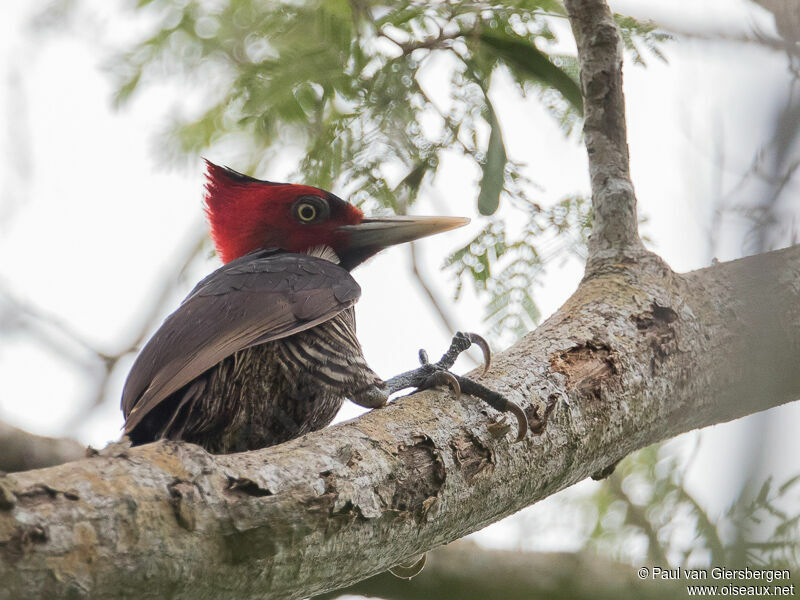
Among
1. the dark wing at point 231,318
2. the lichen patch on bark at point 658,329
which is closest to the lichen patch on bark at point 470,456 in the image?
the lichen patch on bark at point 658,329

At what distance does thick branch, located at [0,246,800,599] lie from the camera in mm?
1414

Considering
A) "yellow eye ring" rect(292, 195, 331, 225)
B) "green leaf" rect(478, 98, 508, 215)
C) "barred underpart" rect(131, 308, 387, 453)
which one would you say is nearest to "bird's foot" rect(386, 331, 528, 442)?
"barred underpart" rect(131, 308, 387, 453)

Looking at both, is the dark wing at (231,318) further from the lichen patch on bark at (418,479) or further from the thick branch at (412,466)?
the lichen patch on bark at (418,479)

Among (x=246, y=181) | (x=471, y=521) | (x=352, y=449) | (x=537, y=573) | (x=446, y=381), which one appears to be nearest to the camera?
(x=352, y=449)

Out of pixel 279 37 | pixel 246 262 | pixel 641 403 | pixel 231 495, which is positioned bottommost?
pixel 231 495

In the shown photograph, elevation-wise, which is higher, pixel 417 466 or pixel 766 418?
pixel 417 466

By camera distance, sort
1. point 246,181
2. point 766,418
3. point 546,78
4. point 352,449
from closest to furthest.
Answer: point 766,418
point 352,449
point 546,78
point 246,181

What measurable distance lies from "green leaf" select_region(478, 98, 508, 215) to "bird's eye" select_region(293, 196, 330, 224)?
918mm

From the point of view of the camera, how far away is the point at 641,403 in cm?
261

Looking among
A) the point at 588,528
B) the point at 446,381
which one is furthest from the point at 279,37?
the point at 588,528

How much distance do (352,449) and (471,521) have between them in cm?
48

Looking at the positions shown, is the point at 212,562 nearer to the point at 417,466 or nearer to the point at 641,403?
the point at 417,466

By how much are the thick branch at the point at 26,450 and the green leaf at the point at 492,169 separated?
187cm

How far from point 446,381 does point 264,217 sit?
67.9 inches
